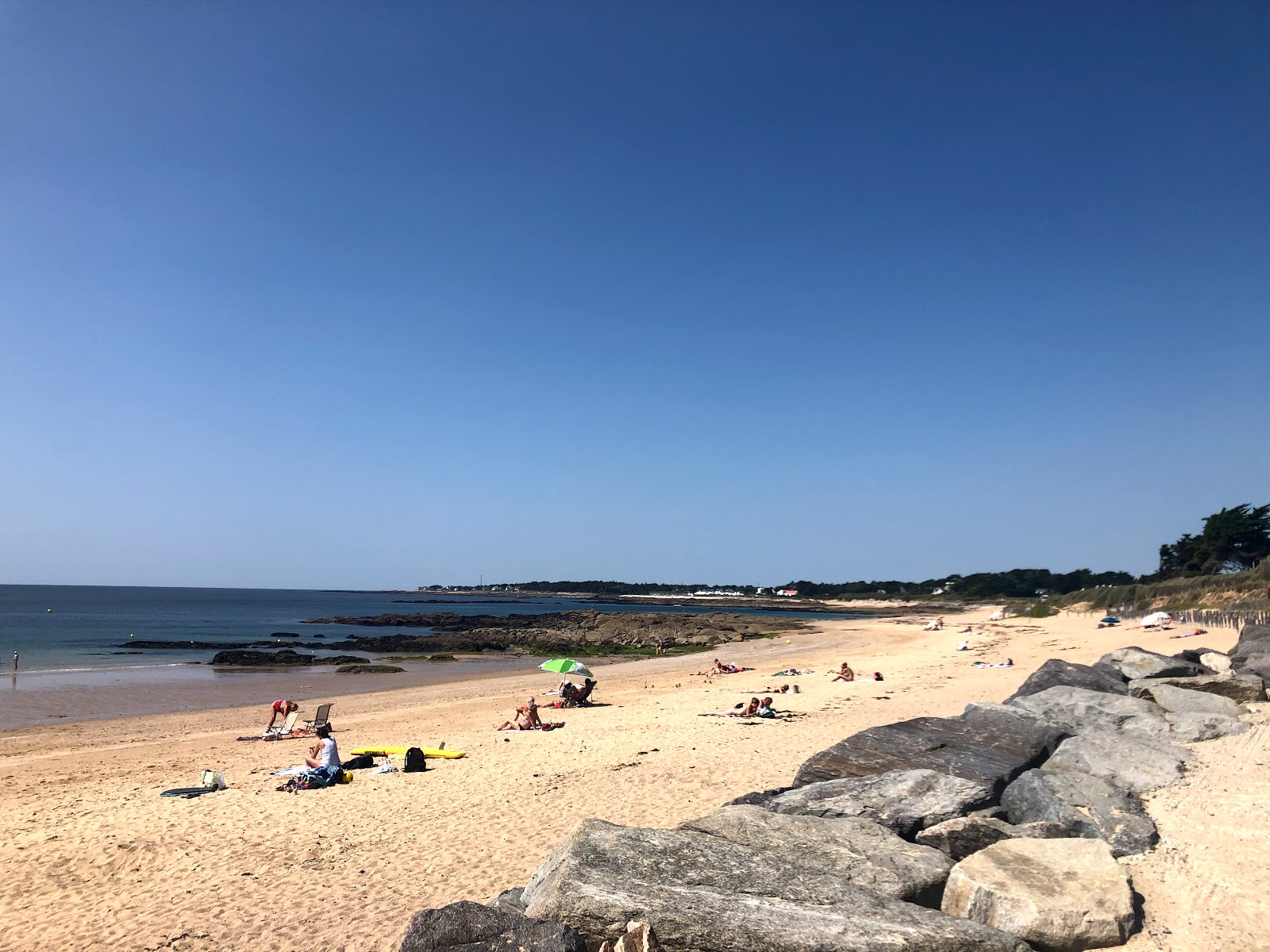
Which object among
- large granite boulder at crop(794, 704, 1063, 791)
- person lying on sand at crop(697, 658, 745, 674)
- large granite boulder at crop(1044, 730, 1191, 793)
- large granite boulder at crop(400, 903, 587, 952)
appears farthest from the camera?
person lying on sand at crop(697, 658, 745, 674)

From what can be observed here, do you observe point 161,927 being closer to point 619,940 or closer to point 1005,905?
point 619,940

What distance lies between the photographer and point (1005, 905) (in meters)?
5.16

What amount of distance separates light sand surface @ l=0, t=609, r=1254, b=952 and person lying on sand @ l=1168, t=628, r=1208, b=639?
1277cm

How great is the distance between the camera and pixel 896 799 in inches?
290

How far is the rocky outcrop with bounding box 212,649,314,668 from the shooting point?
39.4m

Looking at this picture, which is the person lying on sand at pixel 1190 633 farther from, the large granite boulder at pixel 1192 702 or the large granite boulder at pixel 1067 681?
the large granite boulder at pixel 1192 702

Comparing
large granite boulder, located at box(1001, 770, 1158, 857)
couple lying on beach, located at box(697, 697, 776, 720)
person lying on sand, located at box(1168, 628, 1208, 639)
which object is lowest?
couple lying on beach, located at box(697, 697, 776, 720)

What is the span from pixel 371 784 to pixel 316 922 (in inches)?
205

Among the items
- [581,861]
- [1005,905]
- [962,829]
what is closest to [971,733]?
[962,829]

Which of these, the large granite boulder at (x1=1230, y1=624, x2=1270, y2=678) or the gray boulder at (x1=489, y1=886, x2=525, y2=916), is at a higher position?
the large granite boulder at (x1=1230, y1=624, x2=1270, y2=678)

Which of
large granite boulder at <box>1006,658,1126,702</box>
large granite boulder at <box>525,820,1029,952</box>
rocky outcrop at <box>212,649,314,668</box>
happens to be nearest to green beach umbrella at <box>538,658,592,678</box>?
large granite boulder at <box>1006,658,1126,702</box>

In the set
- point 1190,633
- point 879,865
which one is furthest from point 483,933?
point 1190,633

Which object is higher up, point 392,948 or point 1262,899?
point 1262,899

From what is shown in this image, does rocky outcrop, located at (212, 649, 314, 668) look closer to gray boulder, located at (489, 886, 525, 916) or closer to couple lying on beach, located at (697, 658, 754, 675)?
couple lying on beach, located at (697, 658, 754, 675)
